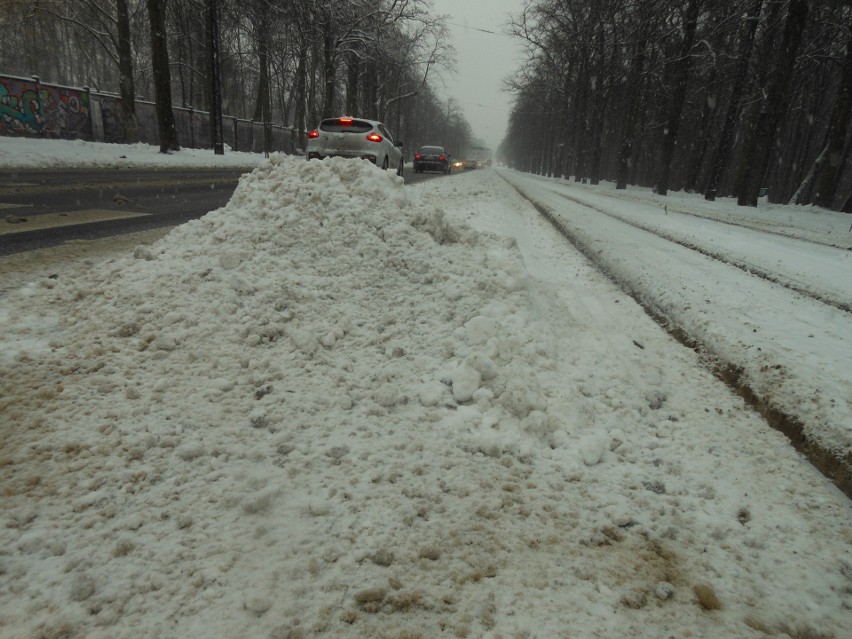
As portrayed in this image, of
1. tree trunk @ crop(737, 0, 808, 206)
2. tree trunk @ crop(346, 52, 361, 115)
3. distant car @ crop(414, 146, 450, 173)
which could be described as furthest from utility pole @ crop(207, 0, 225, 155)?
tree trunk @ crop(737, 0, 808, 206)

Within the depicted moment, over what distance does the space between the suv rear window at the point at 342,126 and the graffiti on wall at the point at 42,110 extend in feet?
47.2

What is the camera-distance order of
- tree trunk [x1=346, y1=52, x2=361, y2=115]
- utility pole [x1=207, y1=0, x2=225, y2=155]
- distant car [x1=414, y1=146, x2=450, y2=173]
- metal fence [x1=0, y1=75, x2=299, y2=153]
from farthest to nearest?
distant car [x1=414, y1=146, x2=450, y2=173], tree trunk [x1=346, y1=52, x2=361, y2=115], utility pole [x1=207, y1=0, x2=225, y2=155], metal fence [x1=0, y1=75, x2=299, y2=153]

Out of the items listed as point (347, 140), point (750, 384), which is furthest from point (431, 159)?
point (750, 384)

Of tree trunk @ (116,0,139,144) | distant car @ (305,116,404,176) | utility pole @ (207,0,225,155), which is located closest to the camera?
distant car @ (305,116,404,176)

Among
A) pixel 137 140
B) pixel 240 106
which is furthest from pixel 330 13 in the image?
pixel 240 106

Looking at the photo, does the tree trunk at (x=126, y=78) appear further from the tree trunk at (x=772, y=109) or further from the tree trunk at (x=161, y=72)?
the tree trunk at (x=772, y=109)

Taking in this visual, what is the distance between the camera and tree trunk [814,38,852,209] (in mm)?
13492

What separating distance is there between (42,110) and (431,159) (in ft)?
63.4

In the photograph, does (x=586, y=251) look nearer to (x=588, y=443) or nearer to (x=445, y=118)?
(x=588, y=443)

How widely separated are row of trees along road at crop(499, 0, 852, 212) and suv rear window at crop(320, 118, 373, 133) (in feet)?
34.7

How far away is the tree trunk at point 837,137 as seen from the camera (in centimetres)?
1349

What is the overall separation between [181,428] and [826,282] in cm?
641

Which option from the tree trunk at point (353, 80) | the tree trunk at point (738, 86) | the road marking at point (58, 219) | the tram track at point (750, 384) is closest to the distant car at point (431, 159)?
the tree trunk at point (353, 80)

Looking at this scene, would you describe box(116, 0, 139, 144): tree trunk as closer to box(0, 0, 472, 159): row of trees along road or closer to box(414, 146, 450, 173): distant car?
box(0, 0, 472, 159): row of trees along road
